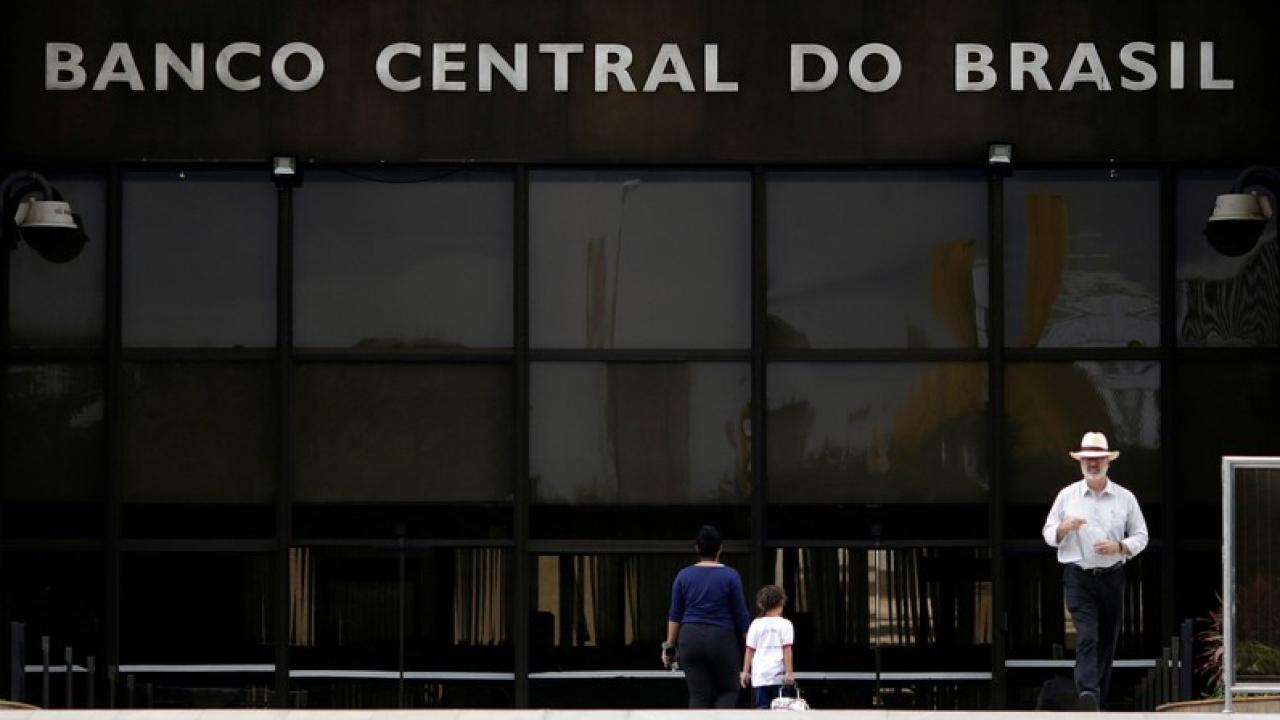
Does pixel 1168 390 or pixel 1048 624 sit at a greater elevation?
pixel 1168 390

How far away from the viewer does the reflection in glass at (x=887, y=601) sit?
55.4 ft

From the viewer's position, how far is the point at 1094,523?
13789 mm

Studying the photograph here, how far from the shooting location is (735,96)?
16969 millimetres

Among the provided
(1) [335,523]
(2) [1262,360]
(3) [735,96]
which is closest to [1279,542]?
(2) [1262,360]

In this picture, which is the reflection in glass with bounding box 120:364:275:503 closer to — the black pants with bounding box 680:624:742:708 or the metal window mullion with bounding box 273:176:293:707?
the metal window mullion with bounding box 273:176:293:707

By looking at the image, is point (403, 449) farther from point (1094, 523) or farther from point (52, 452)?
point (1094, 523)

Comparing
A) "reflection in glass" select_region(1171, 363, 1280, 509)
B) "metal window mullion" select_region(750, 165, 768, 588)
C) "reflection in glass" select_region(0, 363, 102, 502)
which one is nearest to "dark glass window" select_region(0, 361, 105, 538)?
"reflection in glass" select_region(0, 363, 102, 502)

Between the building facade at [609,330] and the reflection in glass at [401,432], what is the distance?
0.09ft

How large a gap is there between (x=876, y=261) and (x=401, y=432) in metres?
3.54

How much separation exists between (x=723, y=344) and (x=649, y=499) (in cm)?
120

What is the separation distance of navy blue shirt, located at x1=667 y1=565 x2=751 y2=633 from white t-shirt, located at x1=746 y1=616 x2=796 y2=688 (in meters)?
0.10

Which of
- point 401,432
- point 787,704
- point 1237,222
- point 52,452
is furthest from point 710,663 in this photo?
point 52,452

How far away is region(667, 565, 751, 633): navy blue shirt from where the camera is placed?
14.0 metres

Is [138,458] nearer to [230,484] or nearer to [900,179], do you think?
[230,484]
